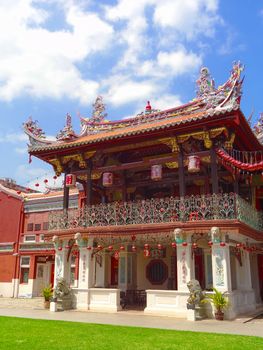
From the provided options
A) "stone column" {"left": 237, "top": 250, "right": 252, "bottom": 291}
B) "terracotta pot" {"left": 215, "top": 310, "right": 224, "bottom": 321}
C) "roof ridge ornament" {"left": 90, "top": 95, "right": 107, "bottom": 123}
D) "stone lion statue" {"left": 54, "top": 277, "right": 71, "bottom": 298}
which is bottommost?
"terracotta pot" {"left": 215, "top": 310, "right": 224, "bottom": 321}

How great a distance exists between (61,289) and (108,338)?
7021mm

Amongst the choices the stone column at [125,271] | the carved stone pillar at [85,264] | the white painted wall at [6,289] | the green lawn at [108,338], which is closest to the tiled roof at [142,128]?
the carved stone pillar at [85,264]

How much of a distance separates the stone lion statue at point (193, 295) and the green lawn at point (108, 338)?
257cm

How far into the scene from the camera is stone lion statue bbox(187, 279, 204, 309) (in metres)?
12.3

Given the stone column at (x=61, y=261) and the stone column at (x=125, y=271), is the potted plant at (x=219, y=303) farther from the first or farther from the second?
the stone column at (x=61, y=261)

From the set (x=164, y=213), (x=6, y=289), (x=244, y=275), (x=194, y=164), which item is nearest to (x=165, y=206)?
(x=164, y=213)

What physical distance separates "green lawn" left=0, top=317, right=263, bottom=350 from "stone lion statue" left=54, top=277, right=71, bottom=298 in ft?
14.5

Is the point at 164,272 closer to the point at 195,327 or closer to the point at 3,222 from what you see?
the point at 195,327

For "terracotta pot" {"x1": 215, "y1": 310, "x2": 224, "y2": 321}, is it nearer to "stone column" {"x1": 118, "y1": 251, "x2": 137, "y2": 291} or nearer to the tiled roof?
"stone column" {"x1": 118, "y1": 251, "x2": 137, "y2": 291}

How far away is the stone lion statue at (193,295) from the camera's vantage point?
40.3ft

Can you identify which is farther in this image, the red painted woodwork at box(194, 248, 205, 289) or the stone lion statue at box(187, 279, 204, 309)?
the red painted woodwork at box(194, 248, 205, 289)

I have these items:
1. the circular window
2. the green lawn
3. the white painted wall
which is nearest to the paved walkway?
the green lawn

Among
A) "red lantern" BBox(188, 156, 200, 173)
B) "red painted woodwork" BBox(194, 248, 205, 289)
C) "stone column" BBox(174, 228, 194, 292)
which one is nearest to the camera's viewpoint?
"stone column" BBox(174, 228, 194, 292)

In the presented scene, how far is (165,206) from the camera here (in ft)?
47.9
